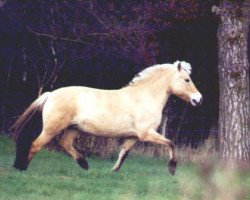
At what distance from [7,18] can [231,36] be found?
737 centimetres

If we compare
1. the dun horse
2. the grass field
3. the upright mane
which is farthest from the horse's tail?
the upright mane

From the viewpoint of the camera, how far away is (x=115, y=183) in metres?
10.7

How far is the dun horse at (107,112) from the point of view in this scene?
39.9 feet

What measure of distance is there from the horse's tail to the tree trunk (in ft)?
10.8

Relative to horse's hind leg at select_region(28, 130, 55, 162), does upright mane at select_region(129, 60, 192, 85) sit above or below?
above

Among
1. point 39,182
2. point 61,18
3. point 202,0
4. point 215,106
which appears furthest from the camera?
point 215,106

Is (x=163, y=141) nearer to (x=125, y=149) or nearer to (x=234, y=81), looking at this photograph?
(x=125, y=149)

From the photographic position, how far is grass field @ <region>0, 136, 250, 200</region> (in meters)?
8.96

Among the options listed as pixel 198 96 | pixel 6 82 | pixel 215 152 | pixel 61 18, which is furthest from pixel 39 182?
pixel 6 82

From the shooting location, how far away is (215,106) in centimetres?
1911

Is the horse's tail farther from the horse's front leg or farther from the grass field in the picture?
the horse's front leg

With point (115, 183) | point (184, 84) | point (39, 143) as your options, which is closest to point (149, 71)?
point (184, 84)

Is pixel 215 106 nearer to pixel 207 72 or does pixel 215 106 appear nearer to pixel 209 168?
pixel 207 72

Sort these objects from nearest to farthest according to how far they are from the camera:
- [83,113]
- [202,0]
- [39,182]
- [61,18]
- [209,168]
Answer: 1. [209,168]
2. [39,182]
3. [83,113]
4. [202,0]
5. [61,18]
